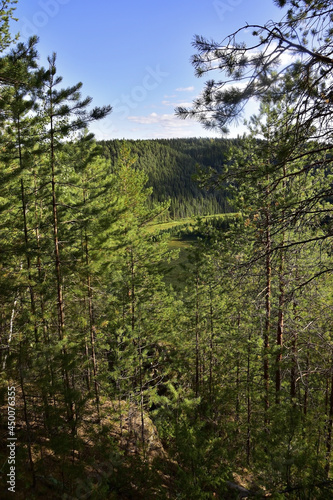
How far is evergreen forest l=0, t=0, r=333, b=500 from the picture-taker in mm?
3885

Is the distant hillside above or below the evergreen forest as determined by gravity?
above

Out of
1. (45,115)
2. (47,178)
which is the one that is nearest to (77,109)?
(45,115)

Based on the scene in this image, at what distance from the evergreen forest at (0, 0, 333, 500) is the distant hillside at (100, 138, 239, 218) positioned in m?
109

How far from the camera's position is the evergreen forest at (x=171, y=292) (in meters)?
3.88

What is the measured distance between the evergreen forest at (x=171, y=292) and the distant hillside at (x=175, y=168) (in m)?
109

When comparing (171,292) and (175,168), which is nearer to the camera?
(171,292)

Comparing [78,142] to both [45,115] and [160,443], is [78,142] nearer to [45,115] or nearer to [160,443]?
[45,115]

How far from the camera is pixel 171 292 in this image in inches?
565

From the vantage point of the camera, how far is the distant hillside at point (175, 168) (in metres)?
135

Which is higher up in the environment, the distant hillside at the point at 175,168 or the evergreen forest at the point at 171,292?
the distant hillside at the point at 175,168

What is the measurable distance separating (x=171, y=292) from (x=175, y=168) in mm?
165109

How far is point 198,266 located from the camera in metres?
12.3

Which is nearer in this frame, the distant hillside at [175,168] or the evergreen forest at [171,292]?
the evergreen forest at [171,292]

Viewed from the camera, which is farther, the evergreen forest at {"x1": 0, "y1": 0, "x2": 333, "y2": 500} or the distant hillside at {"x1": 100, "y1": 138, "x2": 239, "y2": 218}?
the distant hillside at {"x1": 100, "y1": 138, "x2": 239, "y2": 218}
